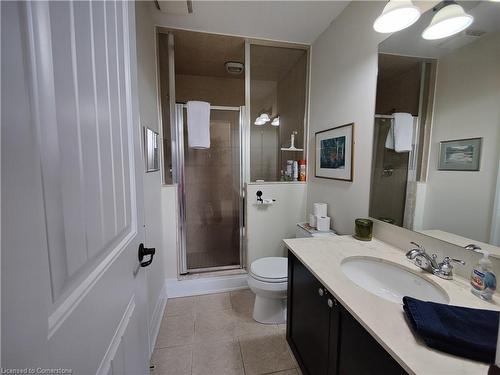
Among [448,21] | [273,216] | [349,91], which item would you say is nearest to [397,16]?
[448,21]

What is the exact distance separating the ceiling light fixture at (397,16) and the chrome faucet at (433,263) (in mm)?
1199

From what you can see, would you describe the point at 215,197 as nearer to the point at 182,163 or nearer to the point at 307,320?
the point at 182,163

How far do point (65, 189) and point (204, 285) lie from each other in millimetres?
2144

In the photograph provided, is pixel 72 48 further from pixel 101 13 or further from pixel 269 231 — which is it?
pixel 269 231

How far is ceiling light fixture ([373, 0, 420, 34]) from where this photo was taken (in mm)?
1100

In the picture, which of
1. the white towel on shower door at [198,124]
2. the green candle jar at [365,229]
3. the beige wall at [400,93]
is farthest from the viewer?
the white towel on shower door at [198,124]

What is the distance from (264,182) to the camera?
92.9 inches

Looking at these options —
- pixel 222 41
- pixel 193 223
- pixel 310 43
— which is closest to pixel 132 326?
pixel 193 223

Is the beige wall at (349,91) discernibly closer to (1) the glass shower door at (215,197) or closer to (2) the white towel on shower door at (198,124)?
(1) the glass shower door at (215,197)

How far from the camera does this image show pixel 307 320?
1.25 meters

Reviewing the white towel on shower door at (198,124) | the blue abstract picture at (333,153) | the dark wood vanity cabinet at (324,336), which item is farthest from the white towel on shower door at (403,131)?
the white towel on shower door at (198,124)

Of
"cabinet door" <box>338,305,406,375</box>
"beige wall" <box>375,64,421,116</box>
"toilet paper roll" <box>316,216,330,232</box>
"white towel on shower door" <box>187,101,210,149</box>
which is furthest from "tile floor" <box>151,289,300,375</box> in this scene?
"beige wall" <box>375,64,421,116</box>

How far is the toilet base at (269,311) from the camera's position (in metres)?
1.86

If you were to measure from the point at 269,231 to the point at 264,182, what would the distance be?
56 centimetres
